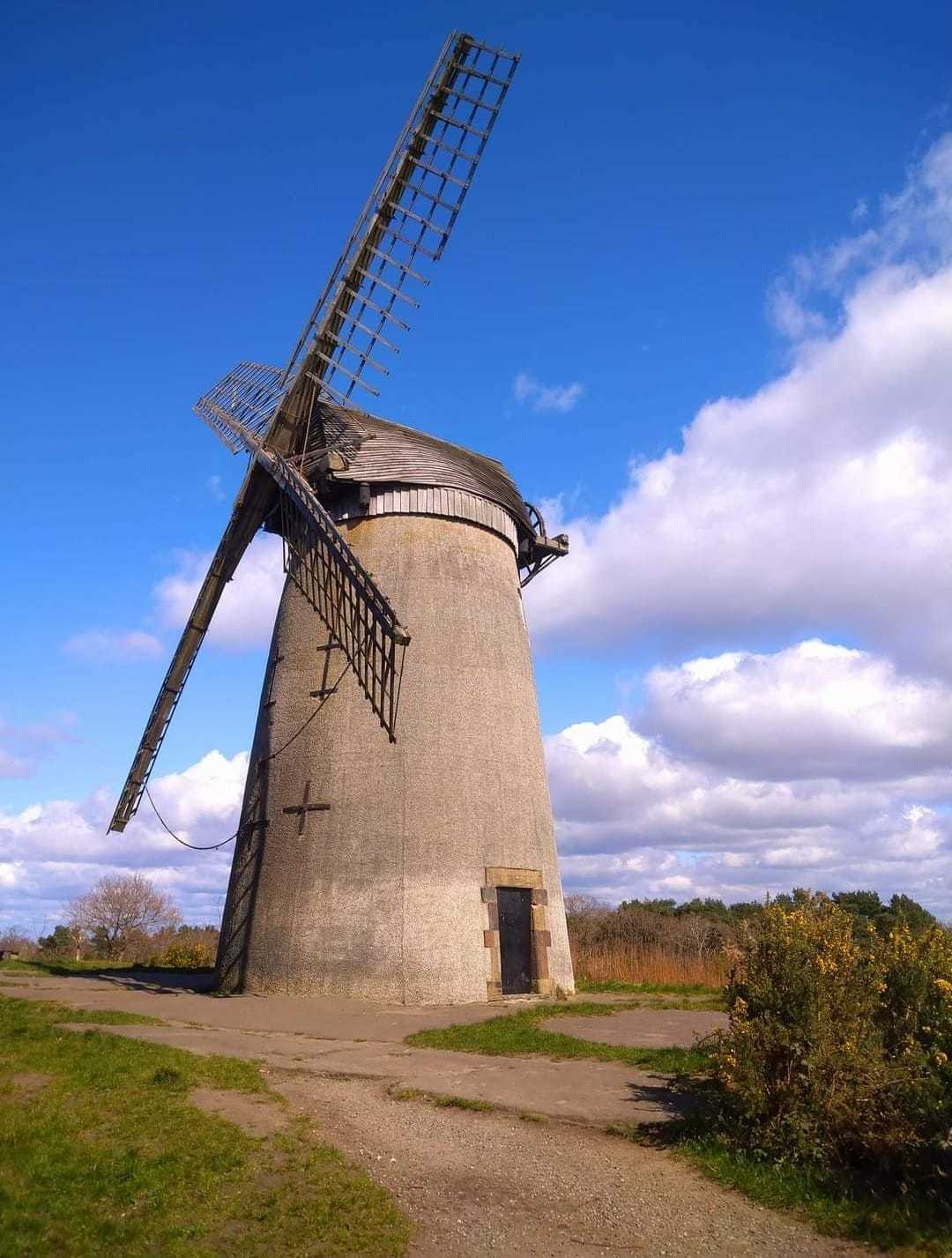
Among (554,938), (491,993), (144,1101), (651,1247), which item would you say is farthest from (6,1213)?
(554,938)

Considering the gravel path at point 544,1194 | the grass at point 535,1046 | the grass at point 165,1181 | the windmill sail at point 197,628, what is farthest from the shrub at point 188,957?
the gravel path at point 544,1194

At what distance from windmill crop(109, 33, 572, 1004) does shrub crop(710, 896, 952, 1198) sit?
688 cm

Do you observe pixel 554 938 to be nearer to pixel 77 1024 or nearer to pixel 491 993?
pixel 491 993

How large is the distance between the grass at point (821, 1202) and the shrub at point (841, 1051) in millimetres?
140

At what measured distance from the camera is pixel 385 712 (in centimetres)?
1495

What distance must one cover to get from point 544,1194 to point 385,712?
971 cm

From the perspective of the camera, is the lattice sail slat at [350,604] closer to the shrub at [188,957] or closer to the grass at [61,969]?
the grass at [61,969]

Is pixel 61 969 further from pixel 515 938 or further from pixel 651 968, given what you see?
A: pixel 651 968

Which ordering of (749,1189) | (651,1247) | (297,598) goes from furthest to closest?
(297,598) < (749,1189) < (651,1247)

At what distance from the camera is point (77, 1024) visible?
1123cm

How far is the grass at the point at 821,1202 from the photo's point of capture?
193 inches

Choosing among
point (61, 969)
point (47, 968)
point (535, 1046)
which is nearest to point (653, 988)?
point (535, 1046)

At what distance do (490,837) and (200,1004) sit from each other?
5071 mm

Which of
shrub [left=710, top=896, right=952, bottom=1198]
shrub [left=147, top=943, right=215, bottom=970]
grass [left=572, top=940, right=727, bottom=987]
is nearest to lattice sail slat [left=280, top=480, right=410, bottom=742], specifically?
shrub [left=710, top=896, right=952, bottom=1198]
